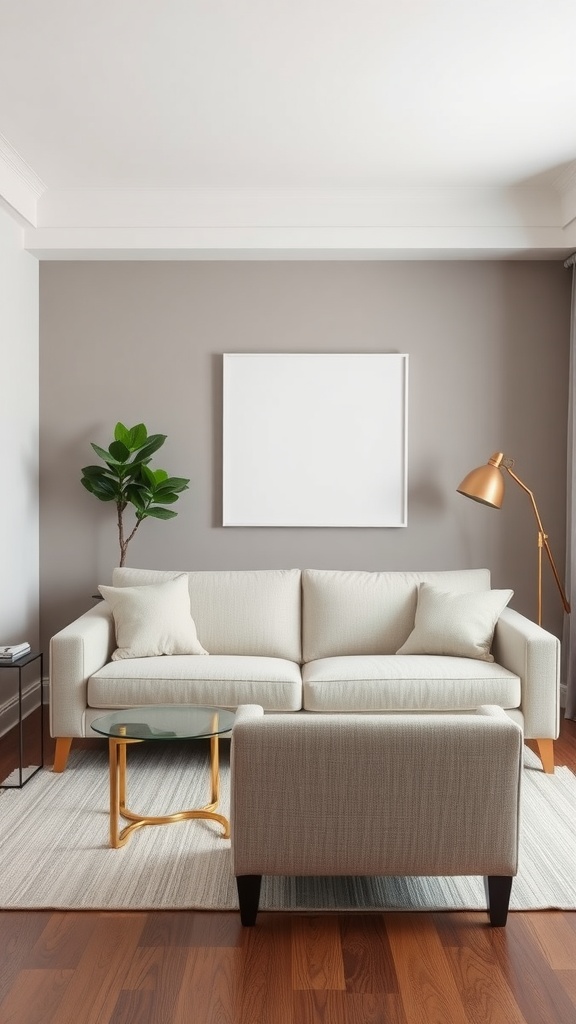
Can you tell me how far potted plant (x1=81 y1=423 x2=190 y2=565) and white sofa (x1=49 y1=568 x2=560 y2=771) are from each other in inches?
24.1

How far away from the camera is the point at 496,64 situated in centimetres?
321

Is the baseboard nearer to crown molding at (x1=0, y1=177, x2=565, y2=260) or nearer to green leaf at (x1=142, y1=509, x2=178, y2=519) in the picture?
green leaf at (x1=142, y1=509, x2=178, y2=519)

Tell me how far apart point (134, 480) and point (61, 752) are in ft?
5.05

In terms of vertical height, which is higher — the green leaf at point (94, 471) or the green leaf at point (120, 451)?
the green leaf at point (120, 451)

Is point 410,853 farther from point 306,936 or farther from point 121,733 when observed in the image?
point 121,733

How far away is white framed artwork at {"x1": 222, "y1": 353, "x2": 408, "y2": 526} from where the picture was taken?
4.88 m

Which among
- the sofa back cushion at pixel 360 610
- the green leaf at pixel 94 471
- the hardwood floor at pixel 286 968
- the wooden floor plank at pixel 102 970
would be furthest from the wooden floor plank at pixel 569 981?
the green leaf at pixel 94 471

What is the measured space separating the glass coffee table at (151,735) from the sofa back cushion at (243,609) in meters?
0.92

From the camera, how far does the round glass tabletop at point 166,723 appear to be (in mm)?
2877

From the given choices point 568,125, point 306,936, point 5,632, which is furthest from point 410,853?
point 568,125

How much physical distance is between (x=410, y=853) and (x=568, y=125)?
3.14 meters

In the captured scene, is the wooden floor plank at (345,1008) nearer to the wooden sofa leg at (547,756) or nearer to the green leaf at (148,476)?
the wooden sofa leg at (547,756)

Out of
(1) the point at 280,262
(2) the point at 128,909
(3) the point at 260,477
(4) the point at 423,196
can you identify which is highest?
(4) the point at 423,196

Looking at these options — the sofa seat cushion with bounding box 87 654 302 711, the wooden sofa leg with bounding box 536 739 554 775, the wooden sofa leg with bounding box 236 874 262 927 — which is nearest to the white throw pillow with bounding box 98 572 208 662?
the sofa seat cushion with bounding box 87 654 302 711
